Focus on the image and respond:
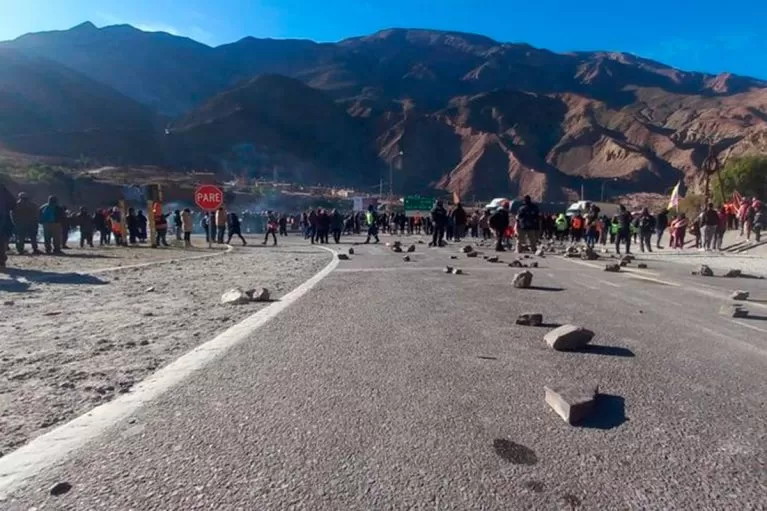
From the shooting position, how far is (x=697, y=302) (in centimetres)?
822

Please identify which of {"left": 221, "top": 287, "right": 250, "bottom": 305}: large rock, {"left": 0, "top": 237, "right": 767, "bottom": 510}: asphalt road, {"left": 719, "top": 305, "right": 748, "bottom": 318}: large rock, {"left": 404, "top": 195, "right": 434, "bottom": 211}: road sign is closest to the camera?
{"left": 0, "top": 237, "right": 767, "bottom": 510}: asphalt road

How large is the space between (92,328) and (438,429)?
4.61m

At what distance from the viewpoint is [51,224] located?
63.0 feet

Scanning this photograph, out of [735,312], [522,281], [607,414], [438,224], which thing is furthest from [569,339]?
[438,224]

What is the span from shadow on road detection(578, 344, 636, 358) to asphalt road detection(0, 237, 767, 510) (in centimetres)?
3

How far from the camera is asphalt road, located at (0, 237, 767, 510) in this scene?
2400mm

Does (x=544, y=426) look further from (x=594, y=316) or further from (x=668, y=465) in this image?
(x=594, y=316)

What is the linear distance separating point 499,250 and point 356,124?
6532 inches

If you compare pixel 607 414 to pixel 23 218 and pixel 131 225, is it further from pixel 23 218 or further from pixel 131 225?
pixel 131 225

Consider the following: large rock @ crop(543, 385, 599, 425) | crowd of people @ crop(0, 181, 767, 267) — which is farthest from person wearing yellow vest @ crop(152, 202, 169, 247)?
large rock @ crop(543, 385, 599, 425)

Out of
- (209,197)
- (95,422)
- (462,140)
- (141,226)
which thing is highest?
(462,140)

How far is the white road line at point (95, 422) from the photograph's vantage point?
8.56ft

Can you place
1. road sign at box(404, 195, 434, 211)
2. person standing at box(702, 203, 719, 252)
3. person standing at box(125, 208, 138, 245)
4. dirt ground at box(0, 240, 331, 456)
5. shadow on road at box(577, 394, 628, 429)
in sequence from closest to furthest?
shadow on road at box(577, 394, 628, 429), dirt ground at box(0, 240, 331, 456), person standing at box(702, 203, 719, 252), person standing at box(125, 208, 138, 245), road sign at box(404, 195, 434, 211)

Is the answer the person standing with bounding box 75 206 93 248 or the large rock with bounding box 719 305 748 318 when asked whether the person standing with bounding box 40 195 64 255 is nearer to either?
the person standing with bounding box 75 206 93 248
